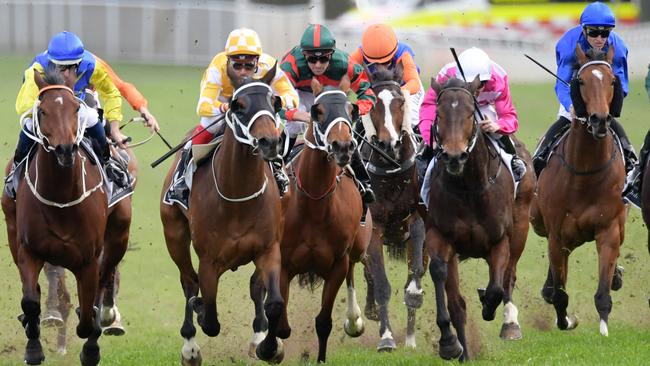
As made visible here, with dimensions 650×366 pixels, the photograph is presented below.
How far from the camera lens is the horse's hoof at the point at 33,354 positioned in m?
10.0

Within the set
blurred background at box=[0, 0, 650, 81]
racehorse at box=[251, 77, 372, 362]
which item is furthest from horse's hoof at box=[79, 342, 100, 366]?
blurred background at box=[0, 0, 650, 81]

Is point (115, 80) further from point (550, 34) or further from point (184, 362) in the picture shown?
point (550, 34)

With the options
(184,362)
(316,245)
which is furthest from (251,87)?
(184,362)

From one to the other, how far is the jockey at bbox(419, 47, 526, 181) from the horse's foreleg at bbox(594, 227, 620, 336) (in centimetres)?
95

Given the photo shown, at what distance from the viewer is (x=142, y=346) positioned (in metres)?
12.6

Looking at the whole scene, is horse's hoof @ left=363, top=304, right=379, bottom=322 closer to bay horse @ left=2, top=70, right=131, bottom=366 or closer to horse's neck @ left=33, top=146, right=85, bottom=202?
bay horse @ left=2, top=70, right=131, bottom=366

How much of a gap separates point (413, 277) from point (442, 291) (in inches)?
80.4

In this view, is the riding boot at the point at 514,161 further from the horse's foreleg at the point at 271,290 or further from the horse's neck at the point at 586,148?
the horse's foreleg at the point at 271,290

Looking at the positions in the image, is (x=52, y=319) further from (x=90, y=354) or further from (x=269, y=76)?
(x=269, y=76)

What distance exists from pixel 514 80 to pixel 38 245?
2335 centimetres

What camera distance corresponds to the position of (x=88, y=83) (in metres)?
11.6

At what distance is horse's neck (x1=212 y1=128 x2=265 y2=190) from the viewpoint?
9734 mm

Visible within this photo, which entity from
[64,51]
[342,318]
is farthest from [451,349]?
[342,318]

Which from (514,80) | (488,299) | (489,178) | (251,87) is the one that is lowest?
(514,80)
